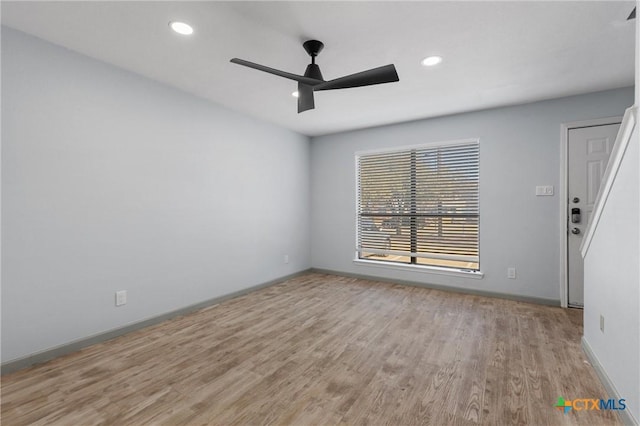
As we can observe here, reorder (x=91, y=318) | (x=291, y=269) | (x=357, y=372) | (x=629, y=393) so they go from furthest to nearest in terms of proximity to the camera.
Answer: (x=291, y=269)
(x=91, y=318)
(x=357, y=372)
(x=629, y=393)

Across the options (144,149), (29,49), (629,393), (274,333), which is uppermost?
(29,49)

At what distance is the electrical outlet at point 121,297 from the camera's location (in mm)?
2727

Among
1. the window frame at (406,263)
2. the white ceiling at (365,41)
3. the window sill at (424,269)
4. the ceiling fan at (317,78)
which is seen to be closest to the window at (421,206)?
the window frame at (406,263)

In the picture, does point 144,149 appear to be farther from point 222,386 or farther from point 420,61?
point 420,61

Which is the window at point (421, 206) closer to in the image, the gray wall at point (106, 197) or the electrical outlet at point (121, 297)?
the gray wall at point (106, 197)

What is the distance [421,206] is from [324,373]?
121 inches

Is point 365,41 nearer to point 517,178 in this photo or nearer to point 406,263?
point 517,178

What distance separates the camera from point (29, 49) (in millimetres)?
2213

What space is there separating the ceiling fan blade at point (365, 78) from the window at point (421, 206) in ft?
8.32

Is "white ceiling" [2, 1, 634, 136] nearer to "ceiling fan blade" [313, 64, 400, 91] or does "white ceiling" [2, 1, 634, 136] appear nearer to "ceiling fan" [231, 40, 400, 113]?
"ceiling fan" [231, 40, 400, 113]

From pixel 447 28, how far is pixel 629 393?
247cm

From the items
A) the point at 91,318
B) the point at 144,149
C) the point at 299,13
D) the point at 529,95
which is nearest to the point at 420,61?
the point at 299,13

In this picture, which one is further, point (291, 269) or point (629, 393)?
point (291, 269)

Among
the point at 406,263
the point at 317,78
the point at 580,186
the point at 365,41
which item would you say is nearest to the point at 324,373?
the point at 317,78
